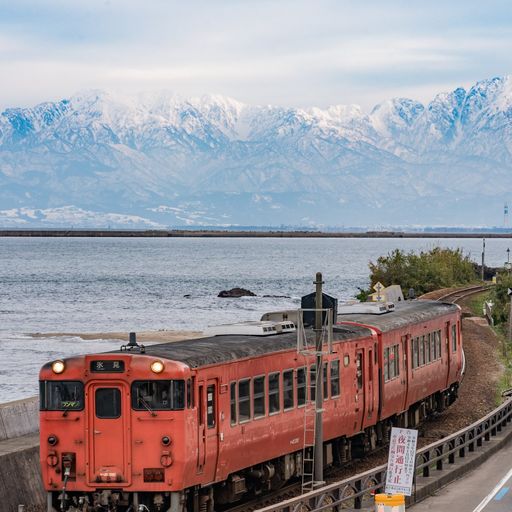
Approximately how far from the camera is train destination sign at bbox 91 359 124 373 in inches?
697

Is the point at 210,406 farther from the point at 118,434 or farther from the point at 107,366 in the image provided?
the point at 107,366

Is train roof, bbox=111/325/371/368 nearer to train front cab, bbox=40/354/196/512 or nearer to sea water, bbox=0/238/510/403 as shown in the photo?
train front cab, bbox=40/354/196/512

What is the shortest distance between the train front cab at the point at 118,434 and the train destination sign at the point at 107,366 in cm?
1

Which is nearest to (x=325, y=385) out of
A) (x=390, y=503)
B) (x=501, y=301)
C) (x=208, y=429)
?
(x=208, y=429)

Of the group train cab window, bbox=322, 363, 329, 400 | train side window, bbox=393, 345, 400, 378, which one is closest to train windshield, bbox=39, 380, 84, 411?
train cab window, bbox=322, 363, 329, 400

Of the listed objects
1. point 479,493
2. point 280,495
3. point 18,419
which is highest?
point 18,419

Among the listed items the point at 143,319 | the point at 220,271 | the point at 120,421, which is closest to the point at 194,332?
the point at 143,319

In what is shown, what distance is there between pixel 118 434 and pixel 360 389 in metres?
8.54

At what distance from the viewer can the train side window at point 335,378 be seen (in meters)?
23.4

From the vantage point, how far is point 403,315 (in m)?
29.1

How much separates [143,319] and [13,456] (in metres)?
69.7

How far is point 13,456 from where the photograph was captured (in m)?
22.5

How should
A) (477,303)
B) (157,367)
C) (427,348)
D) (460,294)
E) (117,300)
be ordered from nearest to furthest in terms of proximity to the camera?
(157,367) → (427,348) → (477,303) → (460,294) → (117,300)

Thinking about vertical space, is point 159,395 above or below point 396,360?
above
